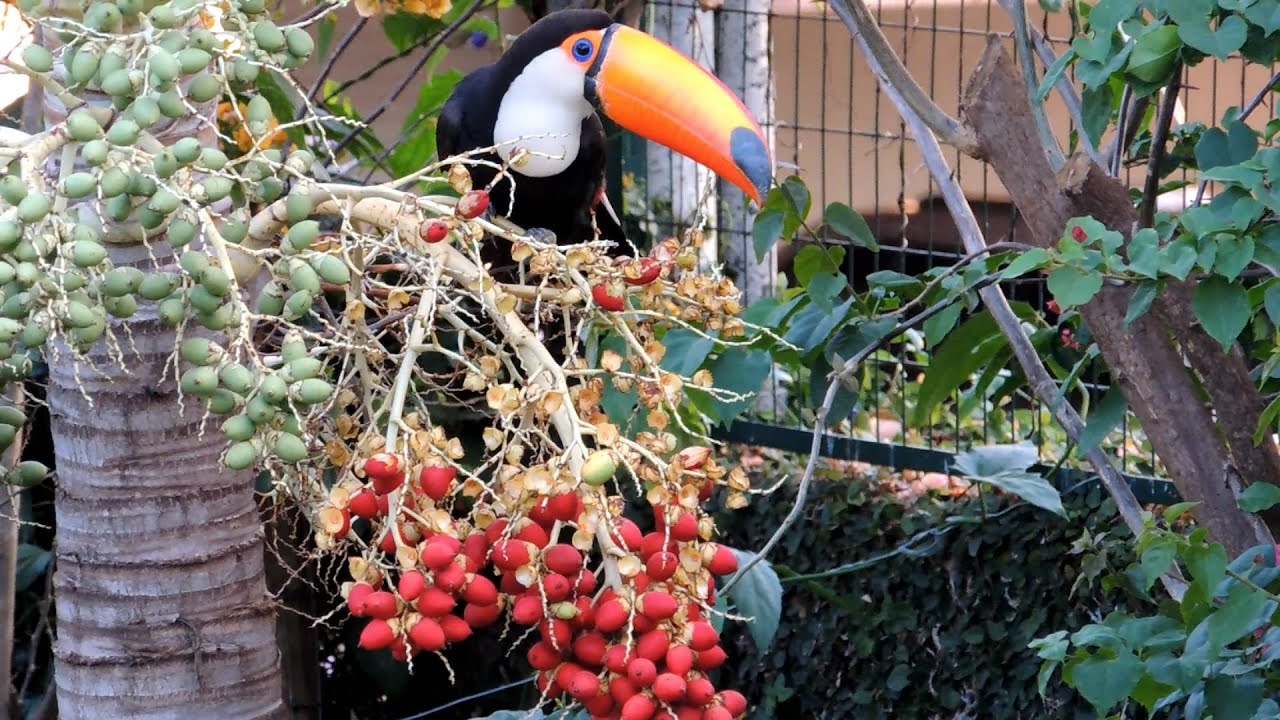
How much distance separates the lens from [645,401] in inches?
47.4

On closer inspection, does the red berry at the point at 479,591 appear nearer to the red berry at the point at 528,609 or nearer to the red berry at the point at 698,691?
the red berry at the point at 528,609

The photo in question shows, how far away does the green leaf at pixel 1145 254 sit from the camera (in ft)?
4.17

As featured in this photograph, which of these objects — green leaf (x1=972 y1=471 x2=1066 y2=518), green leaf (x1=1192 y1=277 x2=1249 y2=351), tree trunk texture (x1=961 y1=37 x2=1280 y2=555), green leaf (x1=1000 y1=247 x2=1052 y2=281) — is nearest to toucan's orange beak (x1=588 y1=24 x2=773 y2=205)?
tree trunk texture (x1=961 y1=37 x2=1280 y2=555)

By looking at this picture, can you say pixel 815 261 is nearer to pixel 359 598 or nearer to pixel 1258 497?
pixel 1258 497

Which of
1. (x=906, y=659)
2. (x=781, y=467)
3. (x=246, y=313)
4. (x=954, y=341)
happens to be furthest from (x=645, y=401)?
(x=781, y=467)

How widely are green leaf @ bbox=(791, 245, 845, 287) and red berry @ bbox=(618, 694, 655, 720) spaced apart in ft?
2.95

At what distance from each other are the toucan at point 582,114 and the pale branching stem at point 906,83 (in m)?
0.19

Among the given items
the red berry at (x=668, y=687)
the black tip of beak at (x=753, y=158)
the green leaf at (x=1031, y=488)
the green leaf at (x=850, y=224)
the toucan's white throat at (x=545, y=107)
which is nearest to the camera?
the red berry at (x=668, y=687)

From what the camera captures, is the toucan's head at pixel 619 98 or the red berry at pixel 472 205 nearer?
the red berry at pixel 472 205

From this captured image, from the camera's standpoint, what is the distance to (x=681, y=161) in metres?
3.68

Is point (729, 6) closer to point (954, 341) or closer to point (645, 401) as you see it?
point (954, 341)

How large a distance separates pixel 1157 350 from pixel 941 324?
270 mm

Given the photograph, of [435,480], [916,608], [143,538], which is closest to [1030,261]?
[435,480]

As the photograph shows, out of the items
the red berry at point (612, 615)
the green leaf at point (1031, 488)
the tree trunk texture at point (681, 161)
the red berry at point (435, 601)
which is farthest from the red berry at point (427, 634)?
the tree trunk texture at point (681, 161)
